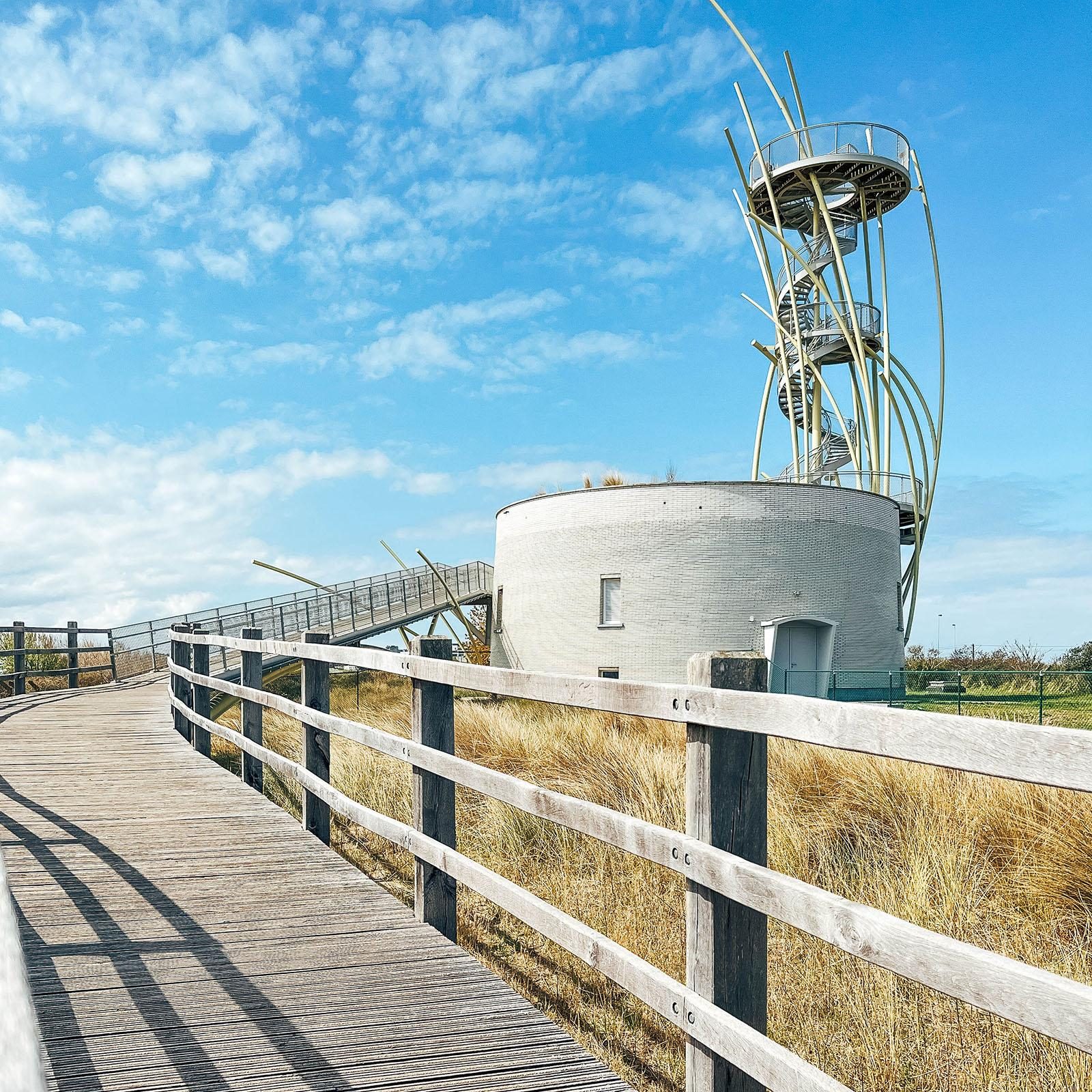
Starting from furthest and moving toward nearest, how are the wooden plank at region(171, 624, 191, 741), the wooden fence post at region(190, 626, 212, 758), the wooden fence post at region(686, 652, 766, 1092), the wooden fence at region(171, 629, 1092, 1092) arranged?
the wooden plank at region(171, 624, 191, 741) < the wooden fence post at region(190, 626, 212, 758) < the wooden fence post at region(686, 652, 766, 1092) < the wooden fence at region(171, 629, 1092, 1092)

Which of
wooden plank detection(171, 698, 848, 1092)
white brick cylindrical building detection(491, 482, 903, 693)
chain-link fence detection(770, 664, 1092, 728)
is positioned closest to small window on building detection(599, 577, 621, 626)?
white brick cylindrical building detection(491, 482, 903, 693)

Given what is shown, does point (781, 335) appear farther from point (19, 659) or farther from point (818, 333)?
point (19, 659)

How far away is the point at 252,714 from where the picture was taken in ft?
28.3

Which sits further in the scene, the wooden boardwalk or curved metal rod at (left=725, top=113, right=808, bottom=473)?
curved metal rod at (left=725, top=113, right=808, bottom=473)

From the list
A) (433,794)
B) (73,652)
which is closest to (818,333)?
(73,652)

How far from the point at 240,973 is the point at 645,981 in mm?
A: 1841

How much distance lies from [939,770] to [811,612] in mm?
21601

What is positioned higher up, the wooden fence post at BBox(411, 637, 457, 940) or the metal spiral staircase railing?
the metal spiral staircase railing

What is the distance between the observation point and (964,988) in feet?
6.21

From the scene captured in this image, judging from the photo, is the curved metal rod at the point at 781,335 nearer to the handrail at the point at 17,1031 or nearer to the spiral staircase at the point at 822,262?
the spiral staircase at the point at 822,262

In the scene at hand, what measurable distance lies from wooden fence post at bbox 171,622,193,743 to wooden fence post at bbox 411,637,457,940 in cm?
786

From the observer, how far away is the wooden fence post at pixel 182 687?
12.4 metres

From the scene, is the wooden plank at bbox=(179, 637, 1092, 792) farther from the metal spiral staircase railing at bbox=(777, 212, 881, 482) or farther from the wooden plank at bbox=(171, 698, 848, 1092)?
the metal spiral staircase railing at bbox=(777, 212, 881, 482)

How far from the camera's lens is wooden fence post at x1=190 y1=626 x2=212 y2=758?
1068 cm
